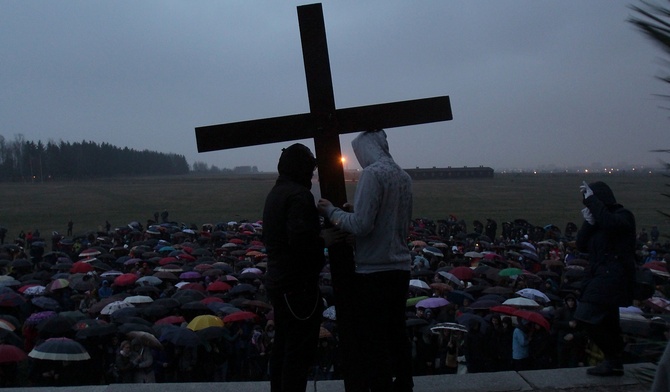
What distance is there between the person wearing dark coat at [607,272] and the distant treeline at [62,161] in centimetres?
10562

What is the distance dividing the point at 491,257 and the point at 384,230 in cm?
1271

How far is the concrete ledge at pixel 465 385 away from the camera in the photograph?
11.1 feet

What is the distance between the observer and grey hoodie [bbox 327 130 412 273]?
9.18ft

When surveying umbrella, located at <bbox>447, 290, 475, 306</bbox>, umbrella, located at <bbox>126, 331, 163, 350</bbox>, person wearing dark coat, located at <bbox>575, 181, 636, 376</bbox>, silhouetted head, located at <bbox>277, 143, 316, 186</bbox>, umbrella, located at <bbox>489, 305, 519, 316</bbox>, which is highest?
silhouetted head, located at <bbox>277, 143, 316, 186</bbox>

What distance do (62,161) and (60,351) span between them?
10406 cm

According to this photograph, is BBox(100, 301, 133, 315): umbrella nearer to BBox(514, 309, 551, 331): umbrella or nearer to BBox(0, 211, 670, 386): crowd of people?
BBox(0, 211, 670, 386): crowd of people

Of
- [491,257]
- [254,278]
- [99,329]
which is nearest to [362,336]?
[99,329]

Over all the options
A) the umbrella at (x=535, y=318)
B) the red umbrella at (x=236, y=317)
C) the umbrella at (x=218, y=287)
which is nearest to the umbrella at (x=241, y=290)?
the umbrella at (x=218, y=287)

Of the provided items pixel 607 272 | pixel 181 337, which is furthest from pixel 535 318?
pixel 181 337

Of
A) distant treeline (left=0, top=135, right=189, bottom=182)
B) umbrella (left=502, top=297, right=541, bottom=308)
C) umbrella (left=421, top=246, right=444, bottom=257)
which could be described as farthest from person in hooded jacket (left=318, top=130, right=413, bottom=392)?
distant treeline (left=0, top=135, right=189, bottom=182)

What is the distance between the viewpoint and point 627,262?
3.49m

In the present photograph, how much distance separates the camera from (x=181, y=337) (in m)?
7.16

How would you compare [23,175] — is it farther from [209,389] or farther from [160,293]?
[209,389]

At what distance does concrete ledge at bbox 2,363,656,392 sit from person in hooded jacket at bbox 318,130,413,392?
1.73 feet
